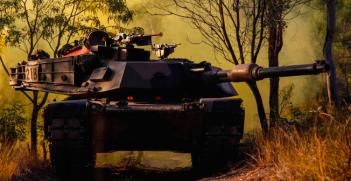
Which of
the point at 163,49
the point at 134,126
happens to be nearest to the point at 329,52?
the point at 163,49

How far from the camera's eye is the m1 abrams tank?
631 centimetres

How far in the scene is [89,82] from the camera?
317 inches

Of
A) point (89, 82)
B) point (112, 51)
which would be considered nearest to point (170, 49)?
point (112, 51)

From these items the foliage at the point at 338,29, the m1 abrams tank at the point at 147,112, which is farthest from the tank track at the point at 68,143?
the foliage at the point at 338,29

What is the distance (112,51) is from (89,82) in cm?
86

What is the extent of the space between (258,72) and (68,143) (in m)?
3.46

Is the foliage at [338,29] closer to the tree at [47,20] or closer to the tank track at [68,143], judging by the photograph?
the tree at [47,20]

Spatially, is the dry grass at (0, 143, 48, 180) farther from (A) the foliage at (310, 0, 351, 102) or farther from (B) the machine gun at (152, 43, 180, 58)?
(A) the foliage at (310, 0, 351, 102)

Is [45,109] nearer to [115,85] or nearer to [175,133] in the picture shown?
[115,85]

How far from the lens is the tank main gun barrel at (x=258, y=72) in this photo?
5.32 metres

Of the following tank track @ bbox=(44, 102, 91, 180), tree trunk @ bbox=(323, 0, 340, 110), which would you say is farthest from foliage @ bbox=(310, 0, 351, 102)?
Answer: tank track @ bbox=(44, 102, 91, 180)

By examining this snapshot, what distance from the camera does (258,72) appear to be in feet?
20.2

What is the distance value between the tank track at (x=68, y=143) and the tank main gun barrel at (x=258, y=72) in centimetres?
261

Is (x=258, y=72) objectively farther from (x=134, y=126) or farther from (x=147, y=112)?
(x=134, y=126)
